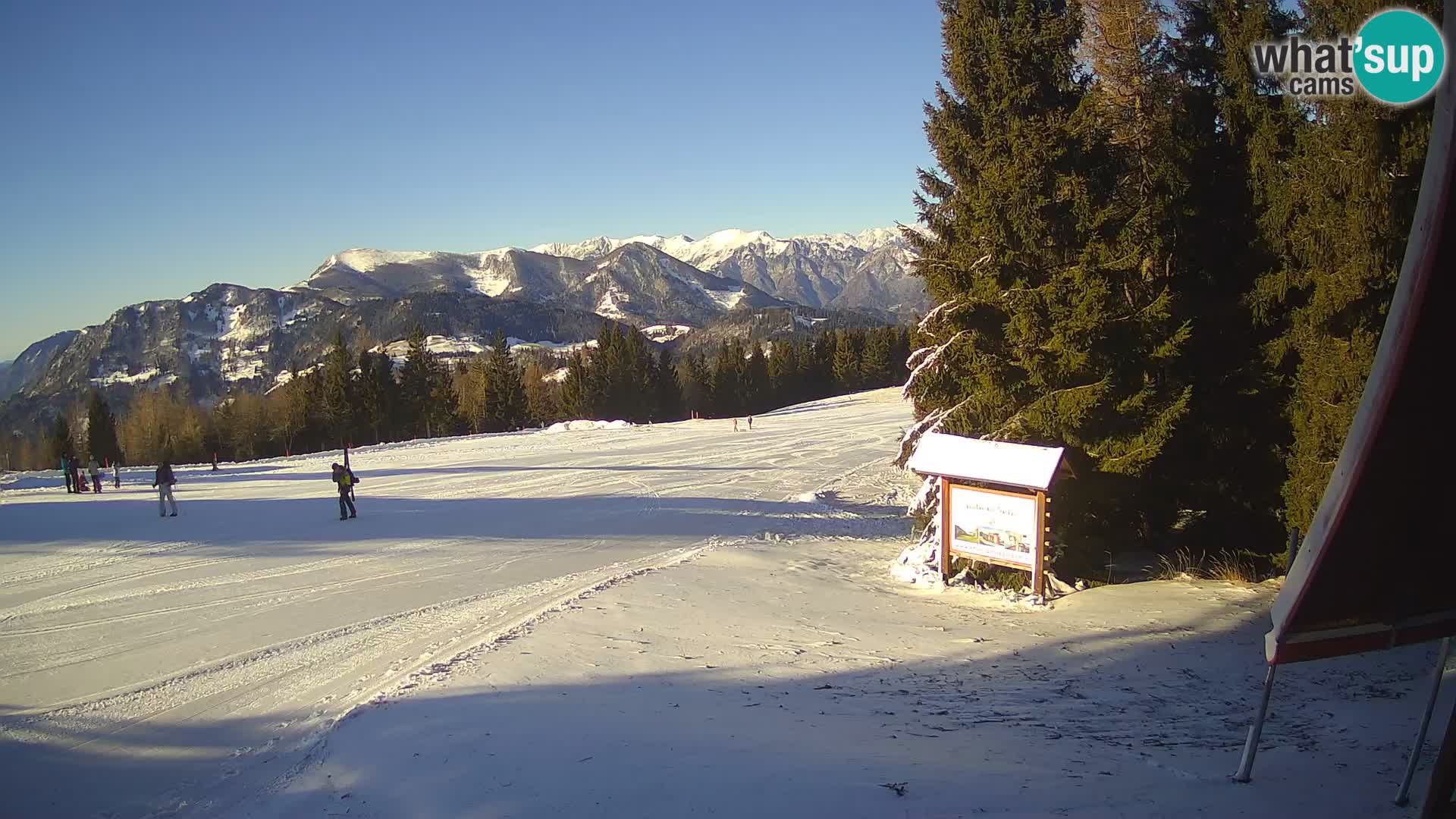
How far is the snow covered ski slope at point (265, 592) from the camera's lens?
7867mm

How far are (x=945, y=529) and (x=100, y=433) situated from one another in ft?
294

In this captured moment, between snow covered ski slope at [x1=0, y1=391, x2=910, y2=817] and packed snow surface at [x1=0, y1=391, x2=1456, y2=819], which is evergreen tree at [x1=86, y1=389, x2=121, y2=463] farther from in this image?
packed snow surface at [x1=0, y1=391, x2=1456, y2=819]

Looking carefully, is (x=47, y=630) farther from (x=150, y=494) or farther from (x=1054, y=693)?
(x=150, y=494)

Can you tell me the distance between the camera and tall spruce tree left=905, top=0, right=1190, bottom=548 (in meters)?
13.3

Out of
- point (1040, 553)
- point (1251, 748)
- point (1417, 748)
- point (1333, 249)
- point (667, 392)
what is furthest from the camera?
point (667, 392)

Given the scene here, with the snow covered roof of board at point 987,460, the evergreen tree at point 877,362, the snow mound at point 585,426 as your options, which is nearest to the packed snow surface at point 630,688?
the snow covered roof of board at point 987,460

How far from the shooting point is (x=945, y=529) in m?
14.1

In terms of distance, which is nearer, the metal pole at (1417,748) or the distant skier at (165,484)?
the metal pole at (1417,748)

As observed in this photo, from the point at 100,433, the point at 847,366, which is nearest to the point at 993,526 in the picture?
the point at 847,366

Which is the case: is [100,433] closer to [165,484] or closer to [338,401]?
[338,401]

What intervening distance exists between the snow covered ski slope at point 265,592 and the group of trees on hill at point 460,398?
140 feet

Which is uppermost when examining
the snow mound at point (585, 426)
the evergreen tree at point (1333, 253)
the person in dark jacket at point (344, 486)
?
the evergreen tree at point (1333, 253)

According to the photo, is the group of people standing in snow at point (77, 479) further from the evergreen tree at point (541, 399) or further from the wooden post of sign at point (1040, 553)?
the evergreen tree at point (541, 399)

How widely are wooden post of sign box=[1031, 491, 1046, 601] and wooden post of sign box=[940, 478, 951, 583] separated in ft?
5.00
